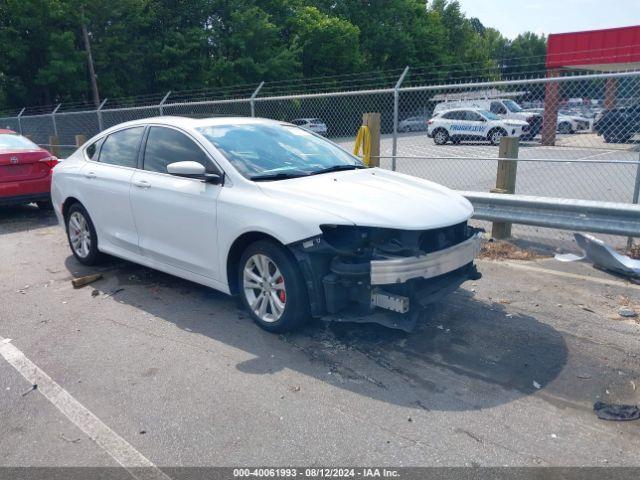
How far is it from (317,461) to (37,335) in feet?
9.70

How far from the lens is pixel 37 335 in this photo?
463cm

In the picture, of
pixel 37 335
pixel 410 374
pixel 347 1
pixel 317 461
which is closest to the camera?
pixel 317 461

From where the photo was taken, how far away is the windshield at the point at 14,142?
943 cm

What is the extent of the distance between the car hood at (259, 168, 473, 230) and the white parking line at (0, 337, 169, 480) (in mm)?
1979

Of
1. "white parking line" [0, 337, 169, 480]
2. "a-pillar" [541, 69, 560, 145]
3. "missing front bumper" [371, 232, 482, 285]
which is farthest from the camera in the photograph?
"a-pillar" [541, 69, 560, 145]

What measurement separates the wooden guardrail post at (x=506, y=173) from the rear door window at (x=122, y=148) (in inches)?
173

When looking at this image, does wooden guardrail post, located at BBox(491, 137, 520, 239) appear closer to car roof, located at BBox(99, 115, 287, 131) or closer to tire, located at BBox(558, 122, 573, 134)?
car roof, located at BBox(99, 115, 287, 131)

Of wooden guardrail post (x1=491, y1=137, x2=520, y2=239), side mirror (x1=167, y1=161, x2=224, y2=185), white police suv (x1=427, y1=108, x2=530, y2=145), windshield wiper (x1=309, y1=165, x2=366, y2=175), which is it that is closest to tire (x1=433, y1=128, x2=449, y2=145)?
white police suv (x1=427, y1=108, x2=530, y2=145)

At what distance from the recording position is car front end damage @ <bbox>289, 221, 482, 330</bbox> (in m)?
Result: 3.94

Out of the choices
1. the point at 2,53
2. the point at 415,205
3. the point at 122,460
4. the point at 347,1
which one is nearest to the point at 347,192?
the point at 415,205

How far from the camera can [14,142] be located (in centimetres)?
968

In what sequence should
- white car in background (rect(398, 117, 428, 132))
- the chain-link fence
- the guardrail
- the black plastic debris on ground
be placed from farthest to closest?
1. white car in background (rect(398, 117, 428, 132))
2. the chain-link fence
3. the guardrail
4. the black plastic debris on ground

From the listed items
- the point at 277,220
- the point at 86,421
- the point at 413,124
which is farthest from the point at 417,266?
the point at 413,124

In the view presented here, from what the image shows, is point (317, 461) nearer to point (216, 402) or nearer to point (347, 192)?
point (216, 402)
